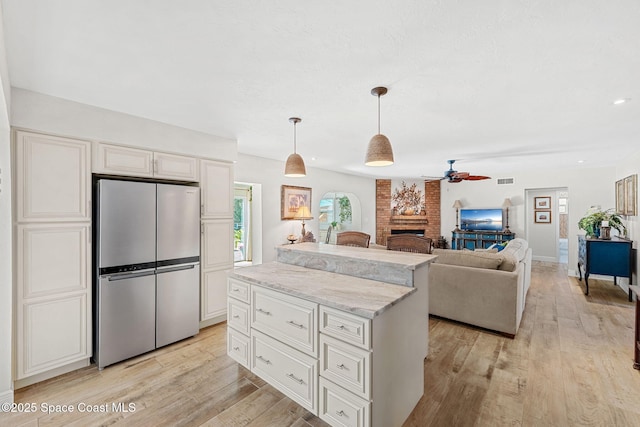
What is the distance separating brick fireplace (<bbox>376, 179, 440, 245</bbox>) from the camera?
7.90 meters

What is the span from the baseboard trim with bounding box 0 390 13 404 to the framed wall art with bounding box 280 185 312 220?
3771 millimetres

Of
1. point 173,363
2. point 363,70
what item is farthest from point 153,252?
point 363,70

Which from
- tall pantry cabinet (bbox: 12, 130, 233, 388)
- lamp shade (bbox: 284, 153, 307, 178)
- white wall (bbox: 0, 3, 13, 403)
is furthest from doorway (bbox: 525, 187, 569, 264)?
white wall (bbox: 0, 3, 13, 403)

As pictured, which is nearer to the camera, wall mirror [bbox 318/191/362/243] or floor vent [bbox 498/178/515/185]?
floor vent [bbox 498/178/515/185]

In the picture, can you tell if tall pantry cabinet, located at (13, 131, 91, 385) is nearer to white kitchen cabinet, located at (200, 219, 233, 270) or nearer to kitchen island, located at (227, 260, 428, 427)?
white kitchen cabinet, located at (200, 219, 233, 270)

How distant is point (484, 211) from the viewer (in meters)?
7.18

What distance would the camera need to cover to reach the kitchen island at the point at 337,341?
1516mm

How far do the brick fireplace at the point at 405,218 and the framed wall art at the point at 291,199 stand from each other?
2.92 metres

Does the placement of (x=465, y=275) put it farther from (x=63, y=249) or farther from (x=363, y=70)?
(x=63, y=249)

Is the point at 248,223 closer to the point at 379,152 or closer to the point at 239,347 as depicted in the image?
the point at 239,347

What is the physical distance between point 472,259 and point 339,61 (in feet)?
8.89

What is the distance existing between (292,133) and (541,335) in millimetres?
3582

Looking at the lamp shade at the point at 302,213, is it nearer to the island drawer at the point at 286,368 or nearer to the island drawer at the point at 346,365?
the island drawer at the point at 286,368

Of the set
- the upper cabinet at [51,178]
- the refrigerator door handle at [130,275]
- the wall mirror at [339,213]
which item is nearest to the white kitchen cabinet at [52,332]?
the refrigerator door handle at [130,275]
